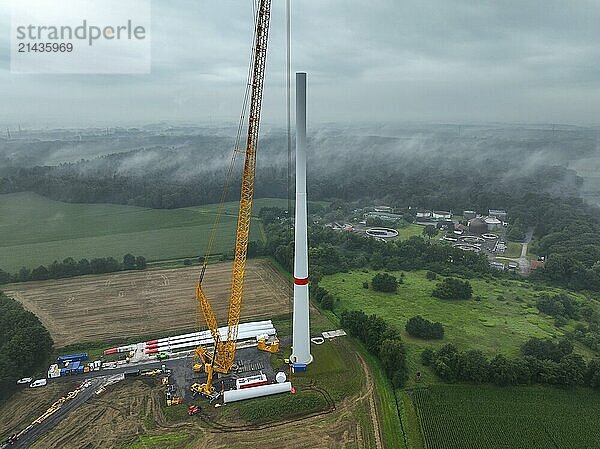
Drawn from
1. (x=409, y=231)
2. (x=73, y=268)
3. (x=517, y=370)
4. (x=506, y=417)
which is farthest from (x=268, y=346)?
(x=409, y=231)

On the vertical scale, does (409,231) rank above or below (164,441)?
above

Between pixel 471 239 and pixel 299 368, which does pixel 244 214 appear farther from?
pixel 471 239

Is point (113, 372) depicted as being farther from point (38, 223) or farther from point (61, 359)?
point (38, 223)

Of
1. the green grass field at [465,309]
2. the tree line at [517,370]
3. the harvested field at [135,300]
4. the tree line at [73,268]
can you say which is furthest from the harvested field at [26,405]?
the tree line at [517,370]

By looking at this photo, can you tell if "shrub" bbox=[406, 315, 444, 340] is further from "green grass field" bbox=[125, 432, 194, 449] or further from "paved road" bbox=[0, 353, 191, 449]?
"green grass field" bbox=[125, 432, 194, 449]

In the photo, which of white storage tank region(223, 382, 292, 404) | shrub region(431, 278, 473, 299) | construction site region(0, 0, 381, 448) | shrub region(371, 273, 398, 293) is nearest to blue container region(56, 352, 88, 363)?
construction site region(0, 0, 381, 448)

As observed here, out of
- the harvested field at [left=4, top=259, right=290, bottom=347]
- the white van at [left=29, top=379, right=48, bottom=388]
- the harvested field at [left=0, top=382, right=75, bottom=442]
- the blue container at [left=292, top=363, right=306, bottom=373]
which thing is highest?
the harvested field at [left=4, top=259, right=290, bottom=347]

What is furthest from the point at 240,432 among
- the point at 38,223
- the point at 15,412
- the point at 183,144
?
the point at 183,144
